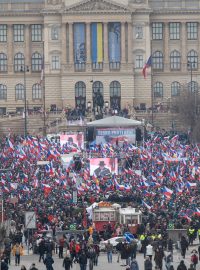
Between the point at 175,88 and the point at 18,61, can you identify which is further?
the point at 18,61

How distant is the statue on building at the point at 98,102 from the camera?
142375 mm

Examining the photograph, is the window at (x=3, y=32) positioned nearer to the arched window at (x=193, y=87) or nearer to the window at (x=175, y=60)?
the window at (x=175, y=60)

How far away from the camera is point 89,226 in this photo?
75125 millimetres

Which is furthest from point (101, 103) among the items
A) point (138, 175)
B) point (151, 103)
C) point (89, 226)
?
point (89, 226)

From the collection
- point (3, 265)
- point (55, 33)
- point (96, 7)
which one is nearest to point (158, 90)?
point (96, 7)

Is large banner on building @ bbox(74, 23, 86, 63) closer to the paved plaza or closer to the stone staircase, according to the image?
the stone staircase

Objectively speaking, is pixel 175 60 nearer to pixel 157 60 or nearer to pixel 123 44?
pixel 157 60

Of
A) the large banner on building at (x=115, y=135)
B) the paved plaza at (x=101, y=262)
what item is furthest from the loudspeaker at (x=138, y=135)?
the paved plaza at (x=101, y=262)

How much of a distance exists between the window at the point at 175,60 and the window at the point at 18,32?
11.7 m

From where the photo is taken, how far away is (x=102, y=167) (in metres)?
90.5

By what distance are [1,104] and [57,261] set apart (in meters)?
80.4

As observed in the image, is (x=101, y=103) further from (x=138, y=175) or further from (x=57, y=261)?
(x=57, y=261)

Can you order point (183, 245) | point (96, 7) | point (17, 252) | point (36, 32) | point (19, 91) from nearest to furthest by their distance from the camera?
point (17, 252), point (183, 245), point (96, 7), point (19, 91), point (36, 32)

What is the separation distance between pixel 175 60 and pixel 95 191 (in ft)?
213
